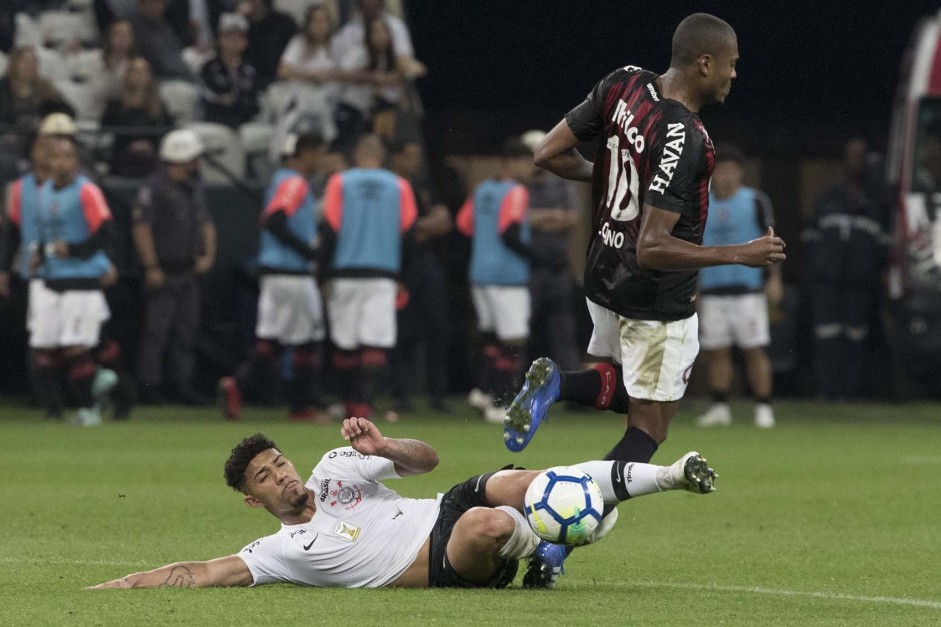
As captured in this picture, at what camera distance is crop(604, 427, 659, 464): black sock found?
7.58 meters

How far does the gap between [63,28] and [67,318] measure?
19.6ft

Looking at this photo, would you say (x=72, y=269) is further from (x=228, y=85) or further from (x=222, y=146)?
(x=228, y=85)

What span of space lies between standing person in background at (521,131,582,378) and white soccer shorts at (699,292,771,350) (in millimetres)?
1558

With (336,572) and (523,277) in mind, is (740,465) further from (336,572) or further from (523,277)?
(336,572)

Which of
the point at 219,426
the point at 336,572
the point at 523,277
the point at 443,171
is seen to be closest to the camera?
the point at 336,572

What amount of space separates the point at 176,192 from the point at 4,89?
3255mm

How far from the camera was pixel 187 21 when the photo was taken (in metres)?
21.9

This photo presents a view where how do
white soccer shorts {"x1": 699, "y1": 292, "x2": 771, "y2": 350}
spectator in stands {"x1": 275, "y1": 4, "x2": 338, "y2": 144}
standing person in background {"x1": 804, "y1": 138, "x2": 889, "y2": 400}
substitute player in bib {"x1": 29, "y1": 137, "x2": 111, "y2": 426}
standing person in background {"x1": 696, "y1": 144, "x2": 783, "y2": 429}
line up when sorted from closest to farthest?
substitute player in bib {"x1": 29, "y1": 137, "x2": 111, "y2": 426}
standing person in background {"x1": 696, "y1": 144, "x2": 783, "y2": 429}
white soccer shorts {"x1": 699, "y1": 292, "x2": 771, "y2": 350}
standing person in background {"x1": 804, "y1": 138, "x2": 889, "y2": 400}
spectator in stands {"x1": 275, "y1": 4, "x2": 338, "y2": 144}

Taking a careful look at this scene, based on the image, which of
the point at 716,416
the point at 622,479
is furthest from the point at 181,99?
the point at 622,479

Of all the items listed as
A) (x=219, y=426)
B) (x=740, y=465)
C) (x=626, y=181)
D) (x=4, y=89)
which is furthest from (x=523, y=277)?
(x=626, y=181)

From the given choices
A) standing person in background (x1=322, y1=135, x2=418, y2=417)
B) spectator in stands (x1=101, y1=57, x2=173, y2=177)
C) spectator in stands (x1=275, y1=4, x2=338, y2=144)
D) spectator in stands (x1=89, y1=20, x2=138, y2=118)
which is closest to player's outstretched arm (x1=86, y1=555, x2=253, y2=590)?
standing person in background (x1=322, y1=135, x2=418, y2=417)

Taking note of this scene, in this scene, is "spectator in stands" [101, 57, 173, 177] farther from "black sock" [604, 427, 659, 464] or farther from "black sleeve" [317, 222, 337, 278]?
"black sock" [604, 427, 659, 464]

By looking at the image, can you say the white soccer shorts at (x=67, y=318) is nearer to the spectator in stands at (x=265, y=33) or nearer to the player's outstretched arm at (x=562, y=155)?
the spectator in stands at (x=265, y=33)

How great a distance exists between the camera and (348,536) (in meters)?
7.50
